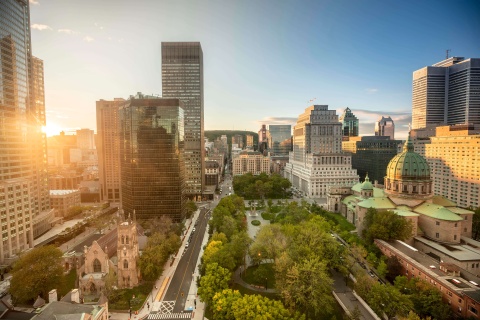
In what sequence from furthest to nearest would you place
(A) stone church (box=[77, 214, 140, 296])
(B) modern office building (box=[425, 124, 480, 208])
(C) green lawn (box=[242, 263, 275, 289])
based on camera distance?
(B) modern office building (box=[425, 124, 480, 208])
(C) green lawn (box=[242, 263, 275, 289])
(A) stone church (box=[77, 214, 140, 296])

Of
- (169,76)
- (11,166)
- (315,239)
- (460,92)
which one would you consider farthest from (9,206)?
(460,92)

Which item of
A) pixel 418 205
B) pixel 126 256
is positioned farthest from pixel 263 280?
pixel 418 205

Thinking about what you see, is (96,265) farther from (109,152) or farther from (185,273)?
(109,152)

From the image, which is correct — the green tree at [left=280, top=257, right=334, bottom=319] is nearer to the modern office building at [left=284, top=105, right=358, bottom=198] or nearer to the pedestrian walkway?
the pedestrian walkway

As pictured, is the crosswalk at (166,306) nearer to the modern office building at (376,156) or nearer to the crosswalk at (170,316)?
the crosswalk at (170,316)

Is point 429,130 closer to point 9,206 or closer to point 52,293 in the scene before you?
point 52,293

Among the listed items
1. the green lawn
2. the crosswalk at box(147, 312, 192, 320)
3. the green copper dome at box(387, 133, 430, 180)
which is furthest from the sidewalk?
the green copper dome at box(387, 133, 430, 180)
